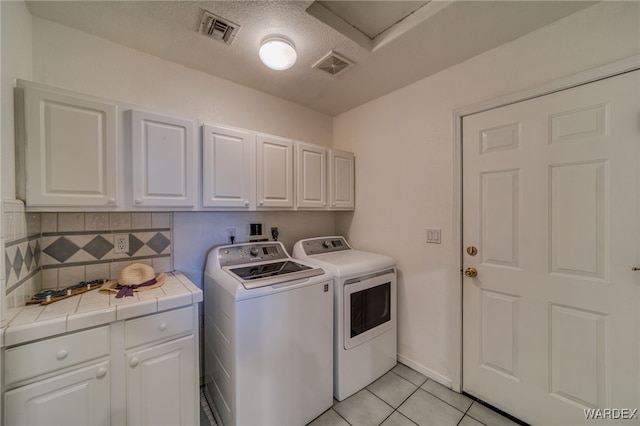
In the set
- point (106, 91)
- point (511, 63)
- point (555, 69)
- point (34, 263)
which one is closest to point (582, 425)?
point (555, 69)

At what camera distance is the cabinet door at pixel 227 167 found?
5.72ft

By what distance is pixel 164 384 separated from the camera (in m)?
1.32

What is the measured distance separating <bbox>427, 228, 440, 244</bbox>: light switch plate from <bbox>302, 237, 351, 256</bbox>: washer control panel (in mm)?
884

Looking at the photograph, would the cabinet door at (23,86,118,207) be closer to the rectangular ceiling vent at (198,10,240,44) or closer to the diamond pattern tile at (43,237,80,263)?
the diamond pattern tile at (43,237,80,263)

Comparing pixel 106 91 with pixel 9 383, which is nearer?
pixel 9 383

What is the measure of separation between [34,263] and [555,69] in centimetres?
329

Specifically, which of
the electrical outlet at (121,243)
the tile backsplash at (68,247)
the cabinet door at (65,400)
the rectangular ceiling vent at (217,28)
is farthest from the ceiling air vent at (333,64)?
the cabinet door at (65,400)

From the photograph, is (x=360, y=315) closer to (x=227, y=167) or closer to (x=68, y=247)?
(x=227, y=167)

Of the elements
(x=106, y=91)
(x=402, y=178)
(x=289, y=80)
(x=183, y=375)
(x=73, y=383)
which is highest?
(x=289, y=80)

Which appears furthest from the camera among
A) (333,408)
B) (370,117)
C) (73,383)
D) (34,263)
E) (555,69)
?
(370,117)

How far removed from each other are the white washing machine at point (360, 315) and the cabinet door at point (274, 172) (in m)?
0.52

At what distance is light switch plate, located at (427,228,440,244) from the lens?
2022mm

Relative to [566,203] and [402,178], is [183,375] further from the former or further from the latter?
[566,203]

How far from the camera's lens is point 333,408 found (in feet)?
5.80
